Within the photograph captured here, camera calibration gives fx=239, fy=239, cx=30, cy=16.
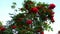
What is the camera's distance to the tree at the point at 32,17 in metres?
18.1

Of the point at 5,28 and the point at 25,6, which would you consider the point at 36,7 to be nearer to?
the point at 25,6

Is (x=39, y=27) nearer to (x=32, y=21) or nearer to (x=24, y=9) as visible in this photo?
(x=32, y=21)

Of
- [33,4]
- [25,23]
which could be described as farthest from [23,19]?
[33,4]

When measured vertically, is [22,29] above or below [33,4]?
below

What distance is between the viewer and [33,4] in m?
18.7

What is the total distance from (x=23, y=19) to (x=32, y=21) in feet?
2.32

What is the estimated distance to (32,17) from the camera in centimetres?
1833

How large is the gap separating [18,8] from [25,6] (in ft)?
1.89

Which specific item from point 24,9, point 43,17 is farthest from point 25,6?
point 43,17

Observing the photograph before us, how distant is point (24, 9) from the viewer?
1858 centimetres

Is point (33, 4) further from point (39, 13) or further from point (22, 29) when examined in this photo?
point (22, 29)

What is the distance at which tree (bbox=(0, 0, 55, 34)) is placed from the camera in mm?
18094

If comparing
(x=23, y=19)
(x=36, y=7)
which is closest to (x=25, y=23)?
(x=23, y=19)

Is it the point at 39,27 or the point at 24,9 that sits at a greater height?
the point at 24,9
